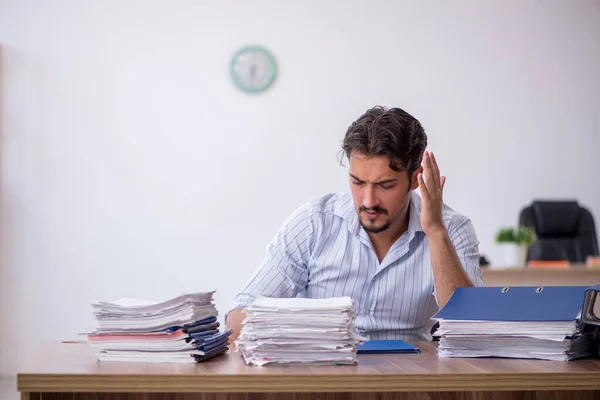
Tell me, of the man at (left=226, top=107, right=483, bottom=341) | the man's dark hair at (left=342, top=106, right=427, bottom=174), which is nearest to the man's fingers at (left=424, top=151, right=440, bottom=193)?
the man at (left=226, top=107, right=483, bottom=341)

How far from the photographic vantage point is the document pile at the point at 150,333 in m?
1.63

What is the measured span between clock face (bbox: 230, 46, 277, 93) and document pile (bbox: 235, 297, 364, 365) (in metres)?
4.00

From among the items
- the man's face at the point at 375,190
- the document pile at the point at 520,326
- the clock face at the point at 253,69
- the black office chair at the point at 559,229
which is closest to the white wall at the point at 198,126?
the clock face at the point at 253,69

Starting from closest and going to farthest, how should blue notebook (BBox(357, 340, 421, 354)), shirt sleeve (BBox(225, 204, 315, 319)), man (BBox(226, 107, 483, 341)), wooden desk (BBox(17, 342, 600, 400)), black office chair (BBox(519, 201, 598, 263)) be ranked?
1. wooden desk (BBox(17, 342, 600, 400))
2. blue notebook (BBox(357, 340, 421, 354))
3. man (BBox(226, 107, 483, 341))
4. shirt sleeve (BBox(225, 204, 315, 319))
5. black office chair (BBox(519, 201, 598, 263))

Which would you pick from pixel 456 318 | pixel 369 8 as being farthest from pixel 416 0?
pixel 456 318

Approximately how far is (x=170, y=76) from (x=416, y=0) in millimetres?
1850

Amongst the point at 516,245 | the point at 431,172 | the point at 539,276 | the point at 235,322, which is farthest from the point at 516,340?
the point at 516,245

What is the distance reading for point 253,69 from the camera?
550 centimetres

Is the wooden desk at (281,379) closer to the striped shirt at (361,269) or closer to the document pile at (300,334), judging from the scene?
the document pile at (300,334)

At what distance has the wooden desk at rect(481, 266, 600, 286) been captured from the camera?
4.64 m

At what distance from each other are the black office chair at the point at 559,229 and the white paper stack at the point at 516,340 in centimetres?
370

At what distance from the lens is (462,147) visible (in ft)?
19.0

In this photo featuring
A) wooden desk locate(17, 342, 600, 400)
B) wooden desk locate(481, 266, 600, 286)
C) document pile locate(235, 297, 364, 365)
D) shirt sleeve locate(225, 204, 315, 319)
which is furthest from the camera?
wooden desk locate(481, 266, 600, 286)

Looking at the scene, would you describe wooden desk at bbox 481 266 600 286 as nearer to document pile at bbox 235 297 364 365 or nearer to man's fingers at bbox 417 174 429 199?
man's fingers at bbox 417 174 429 199
